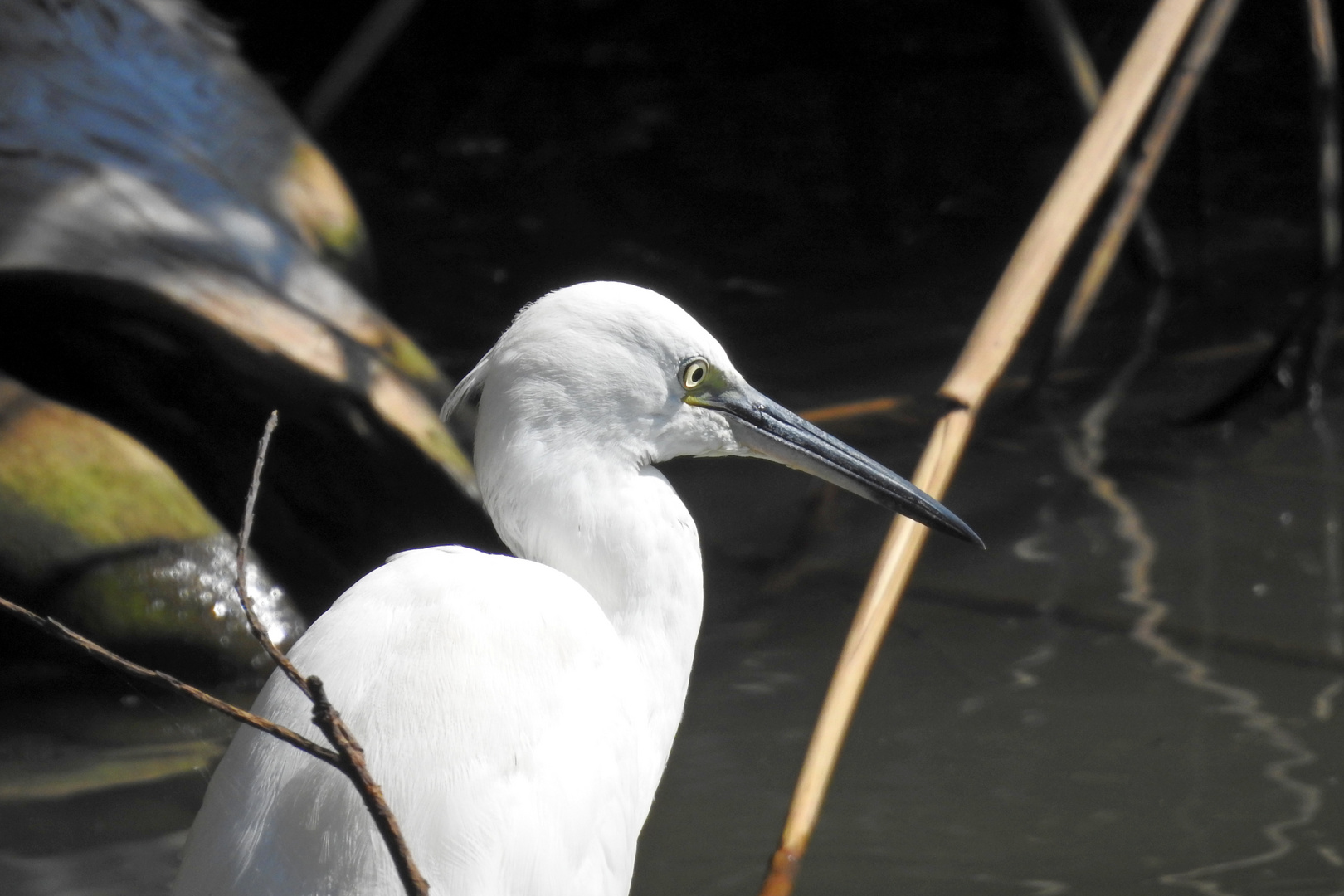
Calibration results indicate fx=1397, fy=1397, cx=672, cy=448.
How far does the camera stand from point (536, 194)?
6863 millimetres

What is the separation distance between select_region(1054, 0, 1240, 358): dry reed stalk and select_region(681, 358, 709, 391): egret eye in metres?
2.14

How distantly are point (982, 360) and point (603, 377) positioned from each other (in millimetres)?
714

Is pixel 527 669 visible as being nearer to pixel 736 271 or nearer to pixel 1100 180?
pixel 1100 180

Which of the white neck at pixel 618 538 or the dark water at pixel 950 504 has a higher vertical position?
the white neck at pixel 618 538

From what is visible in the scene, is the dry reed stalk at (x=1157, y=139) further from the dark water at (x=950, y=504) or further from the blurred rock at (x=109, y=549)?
the blurred rock at (x=109, y=549)

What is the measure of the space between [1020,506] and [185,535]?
2165mm

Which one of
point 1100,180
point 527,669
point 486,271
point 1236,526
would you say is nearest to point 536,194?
point 486,271

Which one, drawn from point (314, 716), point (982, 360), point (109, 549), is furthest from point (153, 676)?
point (109, 549)

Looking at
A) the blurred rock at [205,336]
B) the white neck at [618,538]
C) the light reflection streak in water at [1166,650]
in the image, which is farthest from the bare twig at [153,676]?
the blurred rock at [205,336]

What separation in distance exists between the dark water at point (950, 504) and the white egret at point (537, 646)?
64cm

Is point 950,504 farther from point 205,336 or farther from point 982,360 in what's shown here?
point 205,336

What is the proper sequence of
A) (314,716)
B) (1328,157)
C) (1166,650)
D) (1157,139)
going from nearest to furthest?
(314,716)
(1166,650)
(1157,139)
(1328,157)

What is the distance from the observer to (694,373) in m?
1.98

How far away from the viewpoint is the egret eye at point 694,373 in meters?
1.96
